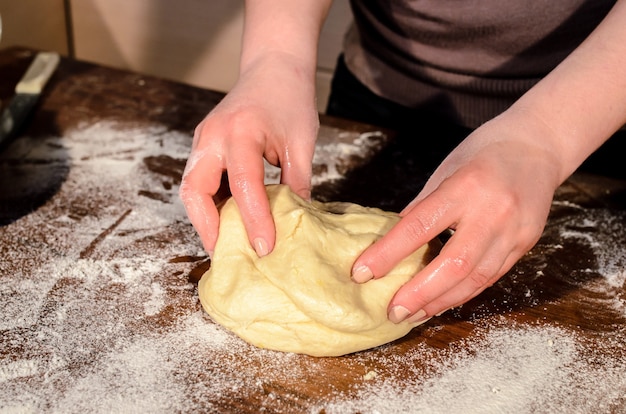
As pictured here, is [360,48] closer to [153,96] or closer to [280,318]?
[153,96]

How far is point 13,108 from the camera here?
6.29 ft

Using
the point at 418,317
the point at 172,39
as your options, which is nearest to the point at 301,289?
the point at 418,317

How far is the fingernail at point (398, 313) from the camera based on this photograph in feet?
3.63

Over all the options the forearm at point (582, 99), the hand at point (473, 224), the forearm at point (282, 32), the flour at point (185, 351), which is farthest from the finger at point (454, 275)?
the forearm at point (282, 32)

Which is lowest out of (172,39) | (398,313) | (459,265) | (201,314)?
(172,39)

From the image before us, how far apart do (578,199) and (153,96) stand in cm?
139

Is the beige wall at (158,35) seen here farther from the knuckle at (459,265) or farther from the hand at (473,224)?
the knuckle at (459,265)

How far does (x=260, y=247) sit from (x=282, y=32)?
22.3 inches

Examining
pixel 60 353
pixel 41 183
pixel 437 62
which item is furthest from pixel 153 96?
pixel 60 353

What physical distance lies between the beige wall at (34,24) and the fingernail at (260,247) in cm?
215

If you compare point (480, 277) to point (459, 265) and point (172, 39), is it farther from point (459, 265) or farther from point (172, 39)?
point (172, 39)

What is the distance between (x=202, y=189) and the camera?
1.24m

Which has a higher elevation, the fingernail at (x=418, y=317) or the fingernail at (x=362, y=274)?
the fingernail at (x=362, y=274)

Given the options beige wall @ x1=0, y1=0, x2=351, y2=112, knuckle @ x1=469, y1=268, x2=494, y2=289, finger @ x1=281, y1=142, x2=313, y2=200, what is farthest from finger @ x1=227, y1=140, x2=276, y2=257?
beige wall @ x1=0, y1=0, x2=351, y2=112
